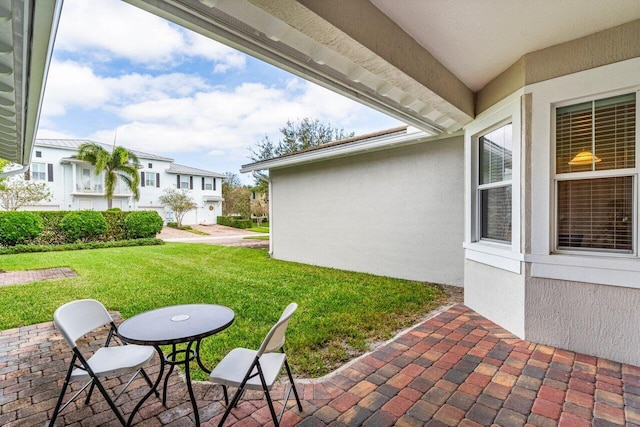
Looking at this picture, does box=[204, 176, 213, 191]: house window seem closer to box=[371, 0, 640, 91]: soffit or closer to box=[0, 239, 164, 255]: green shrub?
box=[0, 239, 164, 255]: green shrub

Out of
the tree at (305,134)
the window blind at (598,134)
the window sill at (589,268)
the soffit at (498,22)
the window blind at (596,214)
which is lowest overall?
the window sill at (589,268)

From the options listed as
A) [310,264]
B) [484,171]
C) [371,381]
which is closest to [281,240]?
[310,264]

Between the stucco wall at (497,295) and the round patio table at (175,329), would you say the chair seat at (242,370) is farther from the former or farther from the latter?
the stucco wall at (497,295)

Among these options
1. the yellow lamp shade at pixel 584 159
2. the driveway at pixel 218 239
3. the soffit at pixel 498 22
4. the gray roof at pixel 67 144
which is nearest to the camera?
the soffit at pixel 498 22

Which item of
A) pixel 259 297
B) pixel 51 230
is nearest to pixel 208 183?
pixel 51 230

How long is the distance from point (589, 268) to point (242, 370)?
3486 mm

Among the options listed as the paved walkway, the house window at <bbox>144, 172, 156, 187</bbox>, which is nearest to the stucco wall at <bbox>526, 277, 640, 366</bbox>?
the paved walkway

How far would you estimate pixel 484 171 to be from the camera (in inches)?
178

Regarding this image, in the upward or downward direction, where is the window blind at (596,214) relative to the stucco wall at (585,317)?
upward

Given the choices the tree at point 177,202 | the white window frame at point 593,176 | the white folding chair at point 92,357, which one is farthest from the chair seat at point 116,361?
the tree at point 177,202

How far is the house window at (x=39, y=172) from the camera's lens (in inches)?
882

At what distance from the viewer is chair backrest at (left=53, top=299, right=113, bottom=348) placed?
2.10 meters

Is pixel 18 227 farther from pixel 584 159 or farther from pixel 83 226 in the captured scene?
pixel 584 159

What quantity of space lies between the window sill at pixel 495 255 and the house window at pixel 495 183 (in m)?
0.18
